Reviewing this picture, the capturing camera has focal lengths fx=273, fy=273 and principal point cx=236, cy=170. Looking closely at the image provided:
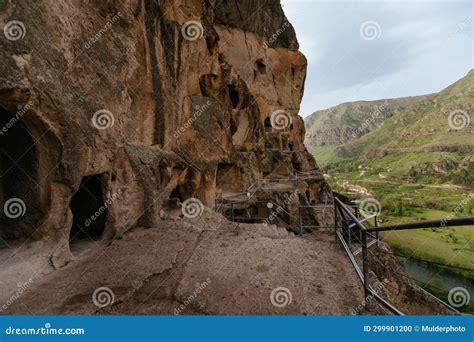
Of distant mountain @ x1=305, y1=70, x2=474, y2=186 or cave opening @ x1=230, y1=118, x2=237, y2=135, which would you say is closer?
cave opening @ x1=230, y1=118, x2=237, y2=135

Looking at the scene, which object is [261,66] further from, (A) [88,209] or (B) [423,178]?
(B) [423,178]

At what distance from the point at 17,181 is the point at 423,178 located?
9906cm

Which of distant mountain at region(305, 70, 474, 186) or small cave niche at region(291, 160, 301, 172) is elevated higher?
distant mountain at region(305, 70, 474, 186)

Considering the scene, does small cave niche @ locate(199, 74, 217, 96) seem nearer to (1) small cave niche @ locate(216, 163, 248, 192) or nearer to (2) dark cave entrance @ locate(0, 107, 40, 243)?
(1) small cave niche @ locate(216, 163, 248, 192)

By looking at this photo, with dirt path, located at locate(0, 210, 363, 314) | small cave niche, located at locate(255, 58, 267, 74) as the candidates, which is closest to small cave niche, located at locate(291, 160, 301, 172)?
small cave niche, located at locate(255, 58, 267, 74)

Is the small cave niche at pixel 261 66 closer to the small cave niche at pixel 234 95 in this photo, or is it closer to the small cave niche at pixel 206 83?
the small cave niche at pixel 234 95

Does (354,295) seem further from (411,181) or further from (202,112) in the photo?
(411,181)

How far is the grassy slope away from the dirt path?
24.1 metres

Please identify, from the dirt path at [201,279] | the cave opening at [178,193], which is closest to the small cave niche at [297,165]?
the cave opening at [178,193]

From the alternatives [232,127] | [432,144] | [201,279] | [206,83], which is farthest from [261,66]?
[432,144]

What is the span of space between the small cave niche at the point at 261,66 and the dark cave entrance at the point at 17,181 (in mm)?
26649

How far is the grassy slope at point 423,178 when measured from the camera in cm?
4087

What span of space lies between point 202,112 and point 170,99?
368 cm

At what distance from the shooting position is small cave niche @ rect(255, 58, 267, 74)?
95.2 ft
